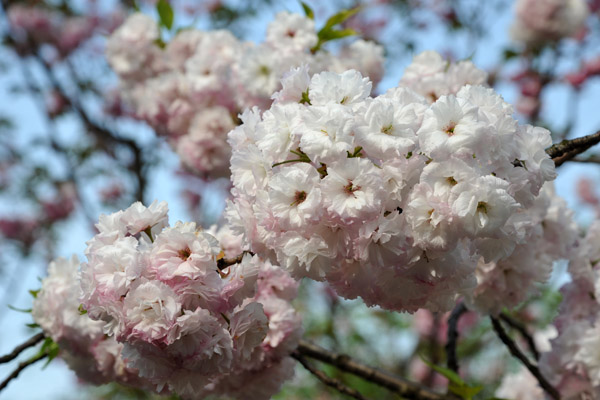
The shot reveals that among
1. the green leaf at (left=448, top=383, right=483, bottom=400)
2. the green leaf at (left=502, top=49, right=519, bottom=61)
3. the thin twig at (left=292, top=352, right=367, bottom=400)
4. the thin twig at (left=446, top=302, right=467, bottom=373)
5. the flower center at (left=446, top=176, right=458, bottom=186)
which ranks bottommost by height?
the green leaf at (left=502, top=49, right=519, bottom=61)

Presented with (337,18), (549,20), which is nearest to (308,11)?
(337,18)

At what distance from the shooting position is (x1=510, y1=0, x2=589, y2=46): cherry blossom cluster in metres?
5.93

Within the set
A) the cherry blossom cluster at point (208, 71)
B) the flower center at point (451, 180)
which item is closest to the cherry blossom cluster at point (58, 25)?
the cherry blossom cluster at point (208, 71)

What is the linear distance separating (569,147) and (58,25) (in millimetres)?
6791

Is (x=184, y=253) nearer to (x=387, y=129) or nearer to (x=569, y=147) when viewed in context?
(x=387, y=129)

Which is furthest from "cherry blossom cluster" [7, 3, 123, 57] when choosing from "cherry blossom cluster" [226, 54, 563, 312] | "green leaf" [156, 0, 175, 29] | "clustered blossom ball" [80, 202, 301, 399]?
"cherry blossom cluster" [226, 54, 563, 312]

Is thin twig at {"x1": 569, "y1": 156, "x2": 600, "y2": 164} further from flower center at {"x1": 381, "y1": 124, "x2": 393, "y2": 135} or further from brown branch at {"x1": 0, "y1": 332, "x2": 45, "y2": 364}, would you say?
brown branch at {"x1": 0, "y1": 332, "x2": 45, "y2": 364}

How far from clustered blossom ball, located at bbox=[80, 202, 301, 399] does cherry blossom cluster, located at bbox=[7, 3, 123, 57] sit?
596 cm

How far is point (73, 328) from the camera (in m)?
1.98

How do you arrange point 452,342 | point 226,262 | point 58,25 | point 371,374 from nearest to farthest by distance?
point 226,262, point 371,374, point 452,342, point 58,25

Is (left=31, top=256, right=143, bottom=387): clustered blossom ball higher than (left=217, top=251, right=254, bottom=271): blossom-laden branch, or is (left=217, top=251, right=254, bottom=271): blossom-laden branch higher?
(left=217, top=251, right=254, bottom=271): blossom-laden branch

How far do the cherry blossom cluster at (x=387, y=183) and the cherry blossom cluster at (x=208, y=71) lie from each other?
4.57ft

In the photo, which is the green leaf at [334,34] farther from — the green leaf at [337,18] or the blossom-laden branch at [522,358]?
the blossom-laden branch at [522,358]

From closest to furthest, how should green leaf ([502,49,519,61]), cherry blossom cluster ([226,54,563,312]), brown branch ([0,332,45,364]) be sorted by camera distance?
cherry blossom cluster ([226,54,563,312])
brown branch ([0,332,45,364])
green leaf ([502,49,519,61])
